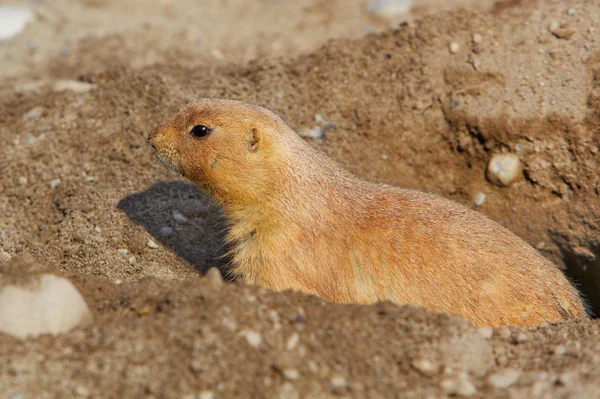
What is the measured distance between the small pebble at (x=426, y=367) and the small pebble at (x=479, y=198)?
3.48 m

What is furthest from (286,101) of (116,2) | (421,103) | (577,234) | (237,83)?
(116,2)

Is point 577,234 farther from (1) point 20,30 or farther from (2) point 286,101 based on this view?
(1) point 20,30

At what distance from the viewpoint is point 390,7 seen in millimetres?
11125

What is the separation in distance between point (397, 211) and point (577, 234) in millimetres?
2438

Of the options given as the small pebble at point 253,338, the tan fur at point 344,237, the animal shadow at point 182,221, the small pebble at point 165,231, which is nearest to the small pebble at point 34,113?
the animal shadow at point 182,221

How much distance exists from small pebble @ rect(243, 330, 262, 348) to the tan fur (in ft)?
3.82

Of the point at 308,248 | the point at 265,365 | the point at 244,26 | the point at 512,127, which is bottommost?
the point at 244,26

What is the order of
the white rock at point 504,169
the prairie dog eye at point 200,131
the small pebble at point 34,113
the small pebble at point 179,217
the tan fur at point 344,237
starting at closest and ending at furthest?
the tan fur at point 344,237 → the prairie dog eye at point 200,131 → the small pebble at point 179,217 → the white rock at point 504,169 → the small pebble at point 34,113

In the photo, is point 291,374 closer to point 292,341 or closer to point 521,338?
point 292,341

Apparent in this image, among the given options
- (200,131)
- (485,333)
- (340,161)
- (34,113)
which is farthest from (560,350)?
(34,113)

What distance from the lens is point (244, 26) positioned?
1119 centimetres

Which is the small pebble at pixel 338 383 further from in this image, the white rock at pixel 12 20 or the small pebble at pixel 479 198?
the white rock at pixel 12 20

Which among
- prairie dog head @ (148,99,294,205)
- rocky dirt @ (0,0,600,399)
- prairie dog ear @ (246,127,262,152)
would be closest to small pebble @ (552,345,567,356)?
rocky dirt @ (0,0,600,399)

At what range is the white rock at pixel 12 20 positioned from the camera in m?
10.8
